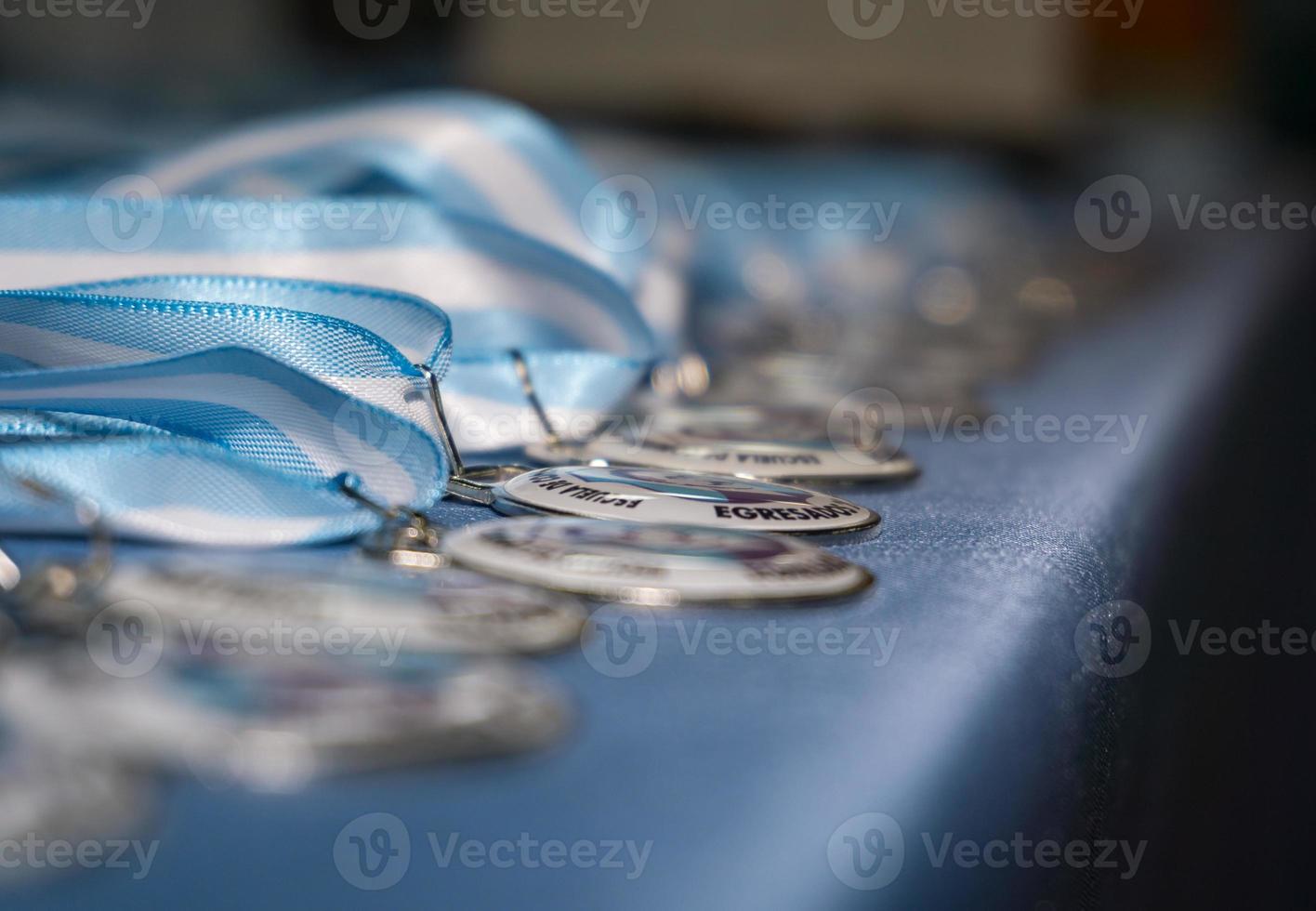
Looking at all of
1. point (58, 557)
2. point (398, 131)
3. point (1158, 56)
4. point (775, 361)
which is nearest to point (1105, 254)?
point (775, 361)

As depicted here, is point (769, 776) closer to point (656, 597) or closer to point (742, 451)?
point (656, 597)

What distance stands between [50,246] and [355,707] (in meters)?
0.49

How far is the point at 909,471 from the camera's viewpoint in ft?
2.13

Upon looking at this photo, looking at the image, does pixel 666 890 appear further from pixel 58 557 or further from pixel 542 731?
pixel 58 557
